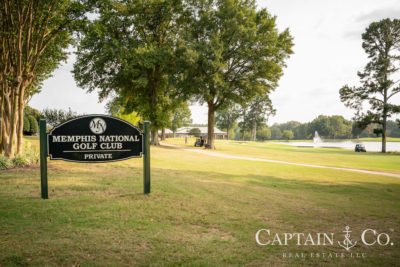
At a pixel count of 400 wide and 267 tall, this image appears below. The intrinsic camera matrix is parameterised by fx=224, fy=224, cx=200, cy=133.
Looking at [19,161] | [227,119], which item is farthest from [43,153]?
[227,119]

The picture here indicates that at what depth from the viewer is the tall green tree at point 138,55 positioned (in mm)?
23859

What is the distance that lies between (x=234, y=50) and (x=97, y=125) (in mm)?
24275

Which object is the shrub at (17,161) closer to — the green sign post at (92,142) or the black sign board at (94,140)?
the green sign post at (92,142)

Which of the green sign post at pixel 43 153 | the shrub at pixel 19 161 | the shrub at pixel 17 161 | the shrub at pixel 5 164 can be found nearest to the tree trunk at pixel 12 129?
the shrub at pixel 17 161

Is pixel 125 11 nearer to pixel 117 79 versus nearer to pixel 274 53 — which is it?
pixel 117 79

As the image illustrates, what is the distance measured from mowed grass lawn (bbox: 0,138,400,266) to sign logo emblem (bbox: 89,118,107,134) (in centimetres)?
167

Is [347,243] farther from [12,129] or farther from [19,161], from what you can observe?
[12,129]

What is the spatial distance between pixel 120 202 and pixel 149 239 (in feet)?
6.69

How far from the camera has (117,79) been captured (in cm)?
2653

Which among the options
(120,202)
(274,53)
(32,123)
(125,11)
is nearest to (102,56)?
(125,11)

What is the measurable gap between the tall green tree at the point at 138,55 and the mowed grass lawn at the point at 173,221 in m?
18.8

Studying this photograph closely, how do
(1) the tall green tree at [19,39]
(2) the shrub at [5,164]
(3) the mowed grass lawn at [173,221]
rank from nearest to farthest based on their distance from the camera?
(3) the mowed grass lawn at [173,221], (2) the shrub at [5,164], (1) the tall green tree at [19,39]

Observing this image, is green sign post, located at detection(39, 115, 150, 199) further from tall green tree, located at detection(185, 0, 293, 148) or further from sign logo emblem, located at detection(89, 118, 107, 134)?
tall green tree, located at detection(185, 0, 293, 148)

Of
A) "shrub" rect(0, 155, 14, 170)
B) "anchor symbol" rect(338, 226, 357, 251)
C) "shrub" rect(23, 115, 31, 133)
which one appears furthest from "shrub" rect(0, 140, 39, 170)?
"shrub" rect(23, 115, 31, 133)
